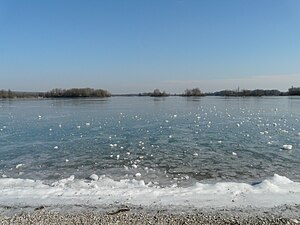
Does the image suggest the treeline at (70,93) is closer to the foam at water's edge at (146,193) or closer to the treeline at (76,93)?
the treeline at (76,93)

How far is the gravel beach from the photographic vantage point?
464 cm

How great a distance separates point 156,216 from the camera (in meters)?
4.86

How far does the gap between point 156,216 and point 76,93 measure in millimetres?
125015

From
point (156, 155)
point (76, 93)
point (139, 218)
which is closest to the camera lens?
point (139, 218)

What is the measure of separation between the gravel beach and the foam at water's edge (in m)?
0.35

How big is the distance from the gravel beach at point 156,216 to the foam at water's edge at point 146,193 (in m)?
0.35

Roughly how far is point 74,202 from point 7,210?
1.32 metres

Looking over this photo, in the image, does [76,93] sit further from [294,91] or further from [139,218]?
[139,218]

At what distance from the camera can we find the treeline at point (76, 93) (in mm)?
123688

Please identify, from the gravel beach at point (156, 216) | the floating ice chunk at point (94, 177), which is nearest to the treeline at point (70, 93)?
the floating ice chunk at point (94, 177)

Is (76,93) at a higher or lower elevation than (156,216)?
higher

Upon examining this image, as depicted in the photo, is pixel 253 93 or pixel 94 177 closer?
pixel 94 177

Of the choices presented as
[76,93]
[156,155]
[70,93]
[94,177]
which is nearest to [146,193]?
[94,177]

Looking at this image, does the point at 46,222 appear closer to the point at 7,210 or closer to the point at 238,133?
the point at 7,210
